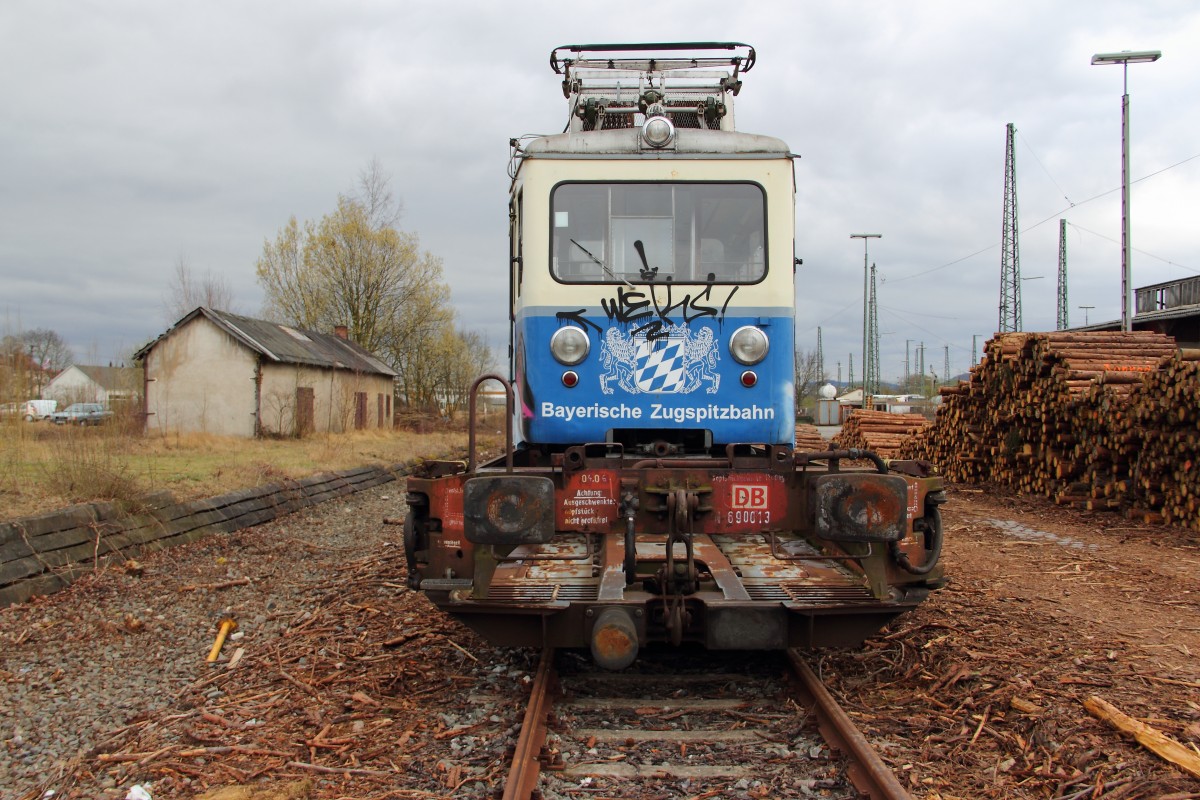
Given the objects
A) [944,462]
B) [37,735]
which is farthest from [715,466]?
[944,462]

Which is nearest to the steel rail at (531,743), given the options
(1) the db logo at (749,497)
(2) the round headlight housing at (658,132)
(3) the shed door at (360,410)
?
(1) the db logo at (749,497)

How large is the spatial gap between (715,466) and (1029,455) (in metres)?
9.44

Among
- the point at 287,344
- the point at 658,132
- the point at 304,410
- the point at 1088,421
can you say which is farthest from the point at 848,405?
the point at 658,132

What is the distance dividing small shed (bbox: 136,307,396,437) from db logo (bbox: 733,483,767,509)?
25.3 metres

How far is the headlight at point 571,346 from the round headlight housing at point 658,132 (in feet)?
4.47

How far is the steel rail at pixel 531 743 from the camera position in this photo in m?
3.22

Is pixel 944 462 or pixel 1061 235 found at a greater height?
pixel 1061 235

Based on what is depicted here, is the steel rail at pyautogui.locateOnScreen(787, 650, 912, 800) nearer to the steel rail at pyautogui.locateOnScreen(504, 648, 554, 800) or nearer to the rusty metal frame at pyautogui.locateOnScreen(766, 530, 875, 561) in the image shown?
the rusty metal frame at pyautogui.locateOnScreen(766, 530, 875, 561)

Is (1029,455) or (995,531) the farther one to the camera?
(1029,455)

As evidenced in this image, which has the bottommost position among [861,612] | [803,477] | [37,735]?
[37,735]

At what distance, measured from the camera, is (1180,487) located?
9352 mm

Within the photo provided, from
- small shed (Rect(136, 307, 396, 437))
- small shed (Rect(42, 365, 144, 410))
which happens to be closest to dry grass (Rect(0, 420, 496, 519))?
small shed (Rect(42, 365, 144, 410))

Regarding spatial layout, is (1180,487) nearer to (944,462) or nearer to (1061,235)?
(944,462)

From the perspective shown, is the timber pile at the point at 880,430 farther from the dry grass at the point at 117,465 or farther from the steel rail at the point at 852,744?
the steel rail at the point at 852,744
